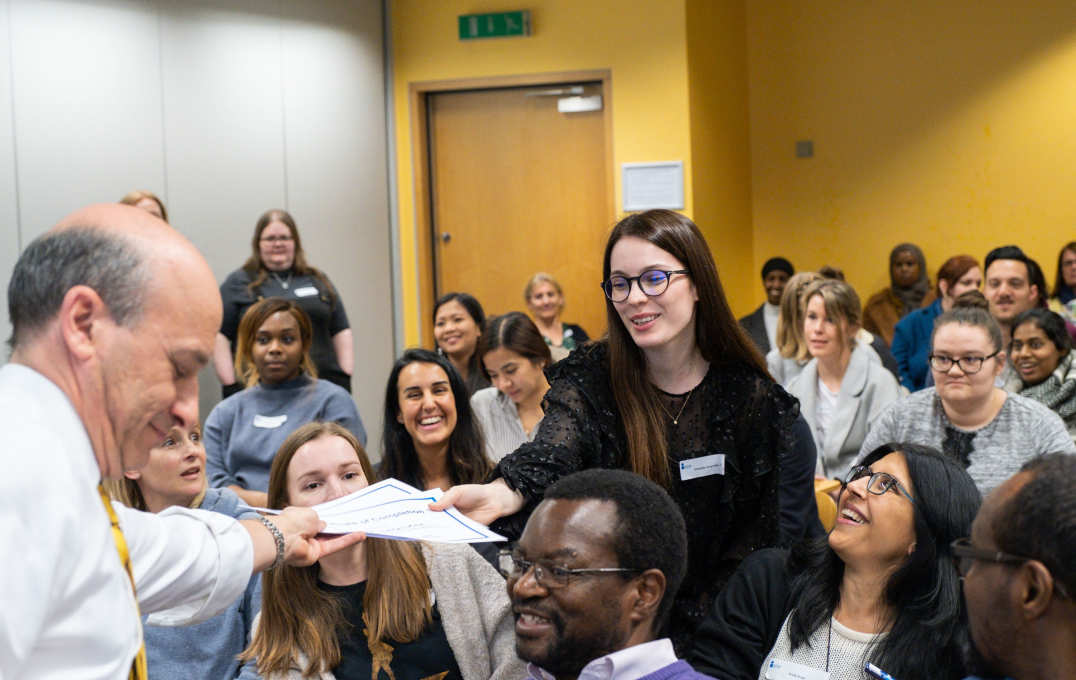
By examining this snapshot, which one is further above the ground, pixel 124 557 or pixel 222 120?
pixel 222 120

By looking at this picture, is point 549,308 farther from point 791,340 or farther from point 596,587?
point 596,587

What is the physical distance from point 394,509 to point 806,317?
3369 millimetres

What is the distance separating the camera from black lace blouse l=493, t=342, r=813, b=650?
238cm

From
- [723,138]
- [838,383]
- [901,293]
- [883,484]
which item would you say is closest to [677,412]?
[883,484]

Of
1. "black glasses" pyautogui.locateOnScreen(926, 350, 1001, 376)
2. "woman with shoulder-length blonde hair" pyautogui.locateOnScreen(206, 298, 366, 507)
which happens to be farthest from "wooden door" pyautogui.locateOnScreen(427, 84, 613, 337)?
"black glasses" pyautogui.locateOnScreen(926, 350, 1001, 376)

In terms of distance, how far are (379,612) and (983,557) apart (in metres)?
1.60

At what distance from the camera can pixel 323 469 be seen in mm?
2795

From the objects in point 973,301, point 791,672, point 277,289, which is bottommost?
point 791,672

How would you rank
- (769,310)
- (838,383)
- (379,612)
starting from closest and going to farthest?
(379,612) < (838,383) < (769,310)

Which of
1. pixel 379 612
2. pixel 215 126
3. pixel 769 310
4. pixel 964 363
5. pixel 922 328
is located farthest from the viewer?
pixel 769 310

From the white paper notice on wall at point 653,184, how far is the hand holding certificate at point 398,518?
5252mm

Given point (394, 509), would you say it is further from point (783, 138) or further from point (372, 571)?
point (783, 138)

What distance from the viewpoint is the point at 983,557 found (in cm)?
136

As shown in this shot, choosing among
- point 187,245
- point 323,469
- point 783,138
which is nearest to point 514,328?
point 323,469
